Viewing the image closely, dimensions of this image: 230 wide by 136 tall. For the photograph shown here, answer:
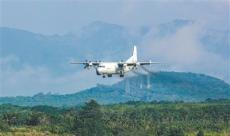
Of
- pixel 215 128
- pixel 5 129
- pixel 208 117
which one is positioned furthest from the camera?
pixel 208 117

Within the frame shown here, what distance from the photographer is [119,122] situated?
15338 cm

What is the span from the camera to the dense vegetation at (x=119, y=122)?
136 metres

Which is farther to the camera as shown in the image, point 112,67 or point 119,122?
point 119,122

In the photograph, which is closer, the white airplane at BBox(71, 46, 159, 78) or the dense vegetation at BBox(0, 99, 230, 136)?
the white airplane at BBox(71, 46, 159, 78)

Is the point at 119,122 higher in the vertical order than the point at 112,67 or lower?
lower

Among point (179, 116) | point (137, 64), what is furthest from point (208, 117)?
point (137, 64)

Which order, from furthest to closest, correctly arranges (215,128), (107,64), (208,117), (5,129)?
(208,117), (215,128), (5,129), (107,64)

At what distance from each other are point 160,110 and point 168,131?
49.8m

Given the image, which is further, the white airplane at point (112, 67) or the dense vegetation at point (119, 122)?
the dense vegetation at point (119, 122)

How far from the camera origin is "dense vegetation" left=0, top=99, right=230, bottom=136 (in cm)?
13562

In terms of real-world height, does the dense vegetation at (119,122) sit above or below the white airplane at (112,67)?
below

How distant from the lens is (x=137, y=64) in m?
99.3

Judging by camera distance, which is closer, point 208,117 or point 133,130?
point 133,130

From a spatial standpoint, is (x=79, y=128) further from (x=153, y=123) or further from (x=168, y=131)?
(x=153, y=123)
